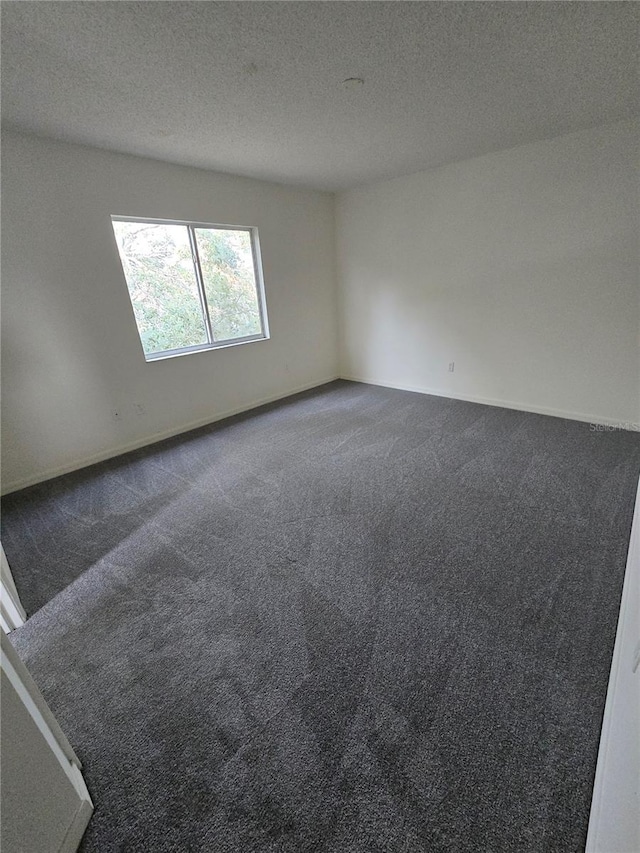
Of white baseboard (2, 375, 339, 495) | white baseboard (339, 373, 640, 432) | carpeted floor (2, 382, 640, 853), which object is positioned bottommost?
carpeted floor (2, 382, 640, 853)

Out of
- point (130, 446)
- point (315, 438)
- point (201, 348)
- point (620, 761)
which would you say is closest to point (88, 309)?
point (201, 348)

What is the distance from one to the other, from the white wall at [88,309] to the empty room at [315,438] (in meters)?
0.02

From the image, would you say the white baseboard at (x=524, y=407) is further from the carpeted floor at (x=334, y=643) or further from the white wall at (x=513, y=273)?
the carpeted floor at (x=334, y=643)

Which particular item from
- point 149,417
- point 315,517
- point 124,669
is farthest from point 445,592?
point 149,417

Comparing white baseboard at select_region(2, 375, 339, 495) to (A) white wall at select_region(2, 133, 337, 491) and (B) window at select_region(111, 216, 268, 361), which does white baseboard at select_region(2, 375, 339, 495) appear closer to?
(A) white wall at select_region(2, 133, 337, 491)

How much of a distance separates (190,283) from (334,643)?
3.45 m

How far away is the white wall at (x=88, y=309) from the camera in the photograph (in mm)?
2545

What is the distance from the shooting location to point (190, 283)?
359 centimetres

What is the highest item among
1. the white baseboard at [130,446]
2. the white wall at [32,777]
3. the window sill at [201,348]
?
the window sill at [201,348]

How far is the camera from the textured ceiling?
144 cm

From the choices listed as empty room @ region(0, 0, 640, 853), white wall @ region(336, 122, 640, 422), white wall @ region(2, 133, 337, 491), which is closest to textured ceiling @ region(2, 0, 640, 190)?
empty room @ region(0, 0, 640, 853)

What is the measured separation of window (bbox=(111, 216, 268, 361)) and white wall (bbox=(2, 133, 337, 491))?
0.13 metres

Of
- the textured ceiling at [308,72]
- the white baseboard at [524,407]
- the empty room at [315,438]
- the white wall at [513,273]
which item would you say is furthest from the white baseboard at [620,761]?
the white wall at [513,273]

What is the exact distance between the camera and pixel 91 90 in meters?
1.88
